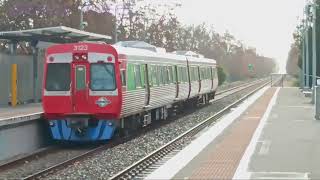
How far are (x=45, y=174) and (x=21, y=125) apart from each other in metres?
4.26

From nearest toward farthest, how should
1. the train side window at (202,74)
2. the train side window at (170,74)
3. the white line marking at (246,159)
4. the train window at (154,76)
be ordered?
the white line marking at (246,159) → the train window at (154,76) → the train side window at (170,74) → the train side window at (202,74)

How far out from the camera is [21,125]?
54.8 ft

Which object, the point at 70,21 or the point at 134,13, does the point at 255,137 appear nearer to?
the point at 70,21

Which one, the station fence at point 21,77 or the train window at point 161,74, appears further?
the station fence at point 21,77

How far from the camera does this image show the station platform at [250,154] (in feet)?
39.6

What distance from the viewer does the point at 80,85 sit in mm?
17625

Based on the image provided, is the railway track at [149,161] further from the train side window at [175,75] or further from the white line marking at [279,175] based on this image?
the train side window at [175,75]

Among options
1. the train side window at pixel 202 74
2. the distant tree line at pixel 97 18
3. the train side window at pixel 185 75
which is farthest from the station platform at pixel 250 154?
the distant tree line at pixel 97 18

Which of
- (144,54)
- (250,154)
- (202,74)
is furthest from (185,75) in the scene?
(250,154)

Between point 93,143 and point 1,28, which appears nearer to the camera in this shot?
point 93,143

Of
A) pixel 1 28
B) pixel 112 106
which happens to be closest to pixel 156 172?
pixel 112 106

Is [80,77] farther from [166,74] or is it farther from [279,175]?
[279,175]

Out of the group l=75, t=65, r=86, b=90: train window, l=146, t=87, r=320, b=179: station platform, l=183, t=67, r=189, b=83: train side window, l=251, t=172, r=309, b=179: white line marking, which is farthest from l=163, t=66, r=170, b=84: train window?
l=251, t=172, r=309, b=179: white line marking

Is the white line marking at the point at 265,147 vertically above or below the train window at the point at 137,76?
below
